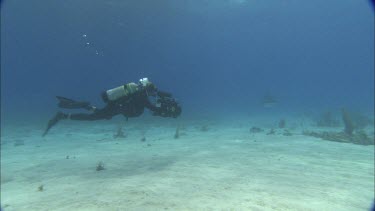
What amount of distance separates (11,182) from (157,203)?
17.2 feet

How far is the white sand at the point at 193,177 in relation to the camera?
21.6 ft

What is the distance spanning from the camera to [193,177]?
336 inches

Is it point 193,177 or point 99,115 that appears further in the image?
point 99,115

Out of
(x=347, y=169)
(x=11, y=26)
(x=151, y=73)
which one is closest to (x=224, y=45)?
(x=151, y=73)

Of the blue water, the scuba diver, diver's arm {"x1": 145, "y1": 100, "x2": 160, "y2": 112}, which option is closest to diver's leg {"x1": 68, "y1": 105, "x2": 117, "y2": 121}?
the scuba diver

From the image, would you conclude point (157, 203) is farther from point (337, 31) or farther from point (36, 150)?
point (337, 31)

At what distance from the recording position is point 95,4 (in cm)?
4075

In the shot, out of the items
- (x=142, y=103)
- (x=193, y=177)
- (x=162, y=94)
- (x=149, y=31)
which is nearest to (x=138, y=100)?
(x=142, y=103)

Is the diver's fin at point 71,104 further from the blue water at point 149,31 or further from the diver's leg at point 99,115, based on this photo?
the blue water at point 149,31

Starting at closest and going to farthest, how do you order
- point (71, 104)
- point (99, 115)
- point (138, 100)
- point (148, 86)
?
point (148, 86), point (138, 100), point (99, 115), point (71, 104)

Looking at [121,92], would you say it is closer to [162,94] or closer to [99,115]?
[162,94]

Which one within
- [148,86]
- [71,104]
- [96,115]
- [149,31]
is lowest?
[96,115]

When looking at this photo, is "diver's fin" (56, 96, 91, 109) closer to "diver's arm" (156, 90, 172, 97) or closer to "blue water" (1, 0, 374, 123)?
"diver's arm" (156, 90, 172, 97)

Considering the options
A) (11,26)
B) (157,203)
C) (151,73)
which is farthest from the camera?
(151,73)
